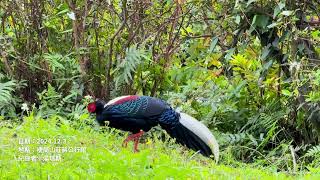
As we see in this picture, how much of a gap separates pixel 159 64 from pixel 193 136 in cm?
204

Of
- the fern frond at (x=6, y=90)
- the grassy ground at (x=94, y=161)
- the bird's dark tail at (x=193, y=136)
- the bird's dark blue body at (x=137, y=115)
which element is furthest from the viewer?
the fern frond at (x=6, y=90)

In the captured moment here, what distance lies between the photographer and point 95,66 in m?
7.30

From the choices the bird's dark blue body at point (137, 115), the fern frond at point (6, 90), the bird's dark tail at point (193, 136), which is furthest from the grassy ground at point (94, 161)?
the fern frond at point (6, 90)

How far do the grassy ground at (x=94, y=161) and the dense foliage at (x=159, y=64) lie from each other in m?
1.38

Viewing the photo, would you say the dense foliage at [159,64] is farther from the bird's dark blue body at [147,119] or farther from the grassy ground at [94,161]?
the grassy ground at [94,161]

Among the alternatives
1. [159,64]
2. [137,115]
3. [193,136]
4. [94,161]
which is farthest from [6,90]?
[94,161]

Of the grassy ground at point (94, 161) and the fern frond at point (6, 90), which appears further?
the fern frond at point (6, 90)

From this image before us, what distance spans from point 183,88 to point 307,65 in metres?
1.74

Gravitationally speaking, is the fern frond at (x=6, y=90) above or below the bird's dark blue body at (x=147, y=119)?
below

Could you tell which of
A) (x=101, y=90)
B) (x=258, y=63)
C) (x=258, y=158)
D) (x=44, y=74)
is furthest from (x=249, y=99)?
(x=44, y=74)

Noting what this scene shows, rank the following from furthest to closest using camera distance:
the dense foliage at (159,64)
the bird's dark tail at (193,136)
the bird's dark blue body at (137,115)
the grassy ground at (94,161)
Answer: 1. the dense foliage at (159,64)
2. the bird's dark tail at (193,136)
3. the bird's dark blue body at (137,115)
4. the grassy ground at (94,161)

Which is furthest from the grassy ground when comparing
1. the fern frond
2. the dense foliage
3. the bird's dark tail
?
the dense foliage

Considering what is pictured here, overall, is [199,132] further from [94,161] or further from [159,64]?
[159,64]

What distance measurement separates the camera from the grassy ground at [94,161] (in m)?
3.89
